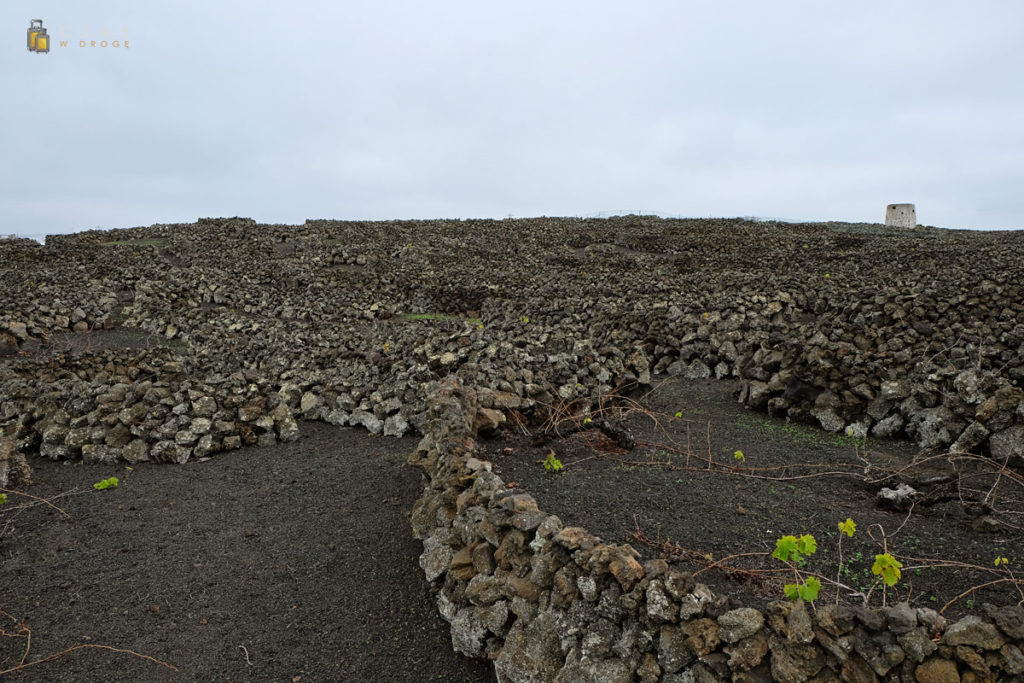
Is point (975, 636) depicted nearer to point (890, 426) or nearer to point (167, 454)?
point (890, 426)

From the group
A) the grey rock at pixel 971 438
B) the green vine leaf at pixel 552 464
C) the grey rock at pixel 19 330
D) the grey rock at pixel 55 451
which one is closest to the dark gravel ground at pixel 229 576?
the grey rock at pixel 55 451

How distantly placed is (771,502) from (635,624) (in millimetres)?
2398

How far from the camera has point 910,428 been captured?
6.89 meters

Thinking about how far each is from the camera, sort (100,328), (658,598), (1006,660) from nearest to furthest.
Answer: (1006,660) < (658,598) < (100,328)

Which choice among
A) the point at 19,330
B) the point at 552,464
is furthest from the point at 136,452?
the point at 19,330

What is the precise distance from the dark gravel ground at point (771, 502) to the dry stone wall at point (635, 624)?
0.56 meters

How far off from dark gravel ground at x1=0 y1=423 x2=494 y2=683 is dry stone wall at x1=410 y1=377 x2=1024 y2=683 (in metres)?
0.47

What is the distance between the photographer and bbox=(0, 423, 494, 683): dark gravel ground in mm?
4344

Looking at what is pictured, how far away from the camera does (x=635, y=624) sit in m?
3.30

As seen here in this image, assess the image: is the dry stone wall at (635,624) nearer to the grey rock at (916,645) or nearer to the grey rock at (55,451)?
the grey rock at (916,645)

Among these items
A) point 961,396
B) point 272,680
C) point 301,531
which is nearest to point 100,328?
point 301,531

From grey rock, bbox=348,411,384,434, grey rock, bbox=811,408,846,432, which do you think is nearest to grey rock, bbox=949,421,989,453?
grey rock, bbox=811,408,846,432

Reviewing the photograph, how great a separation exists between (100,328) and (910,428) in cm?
1962

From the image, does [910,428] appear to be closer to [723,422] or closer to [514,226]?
[723,422]
